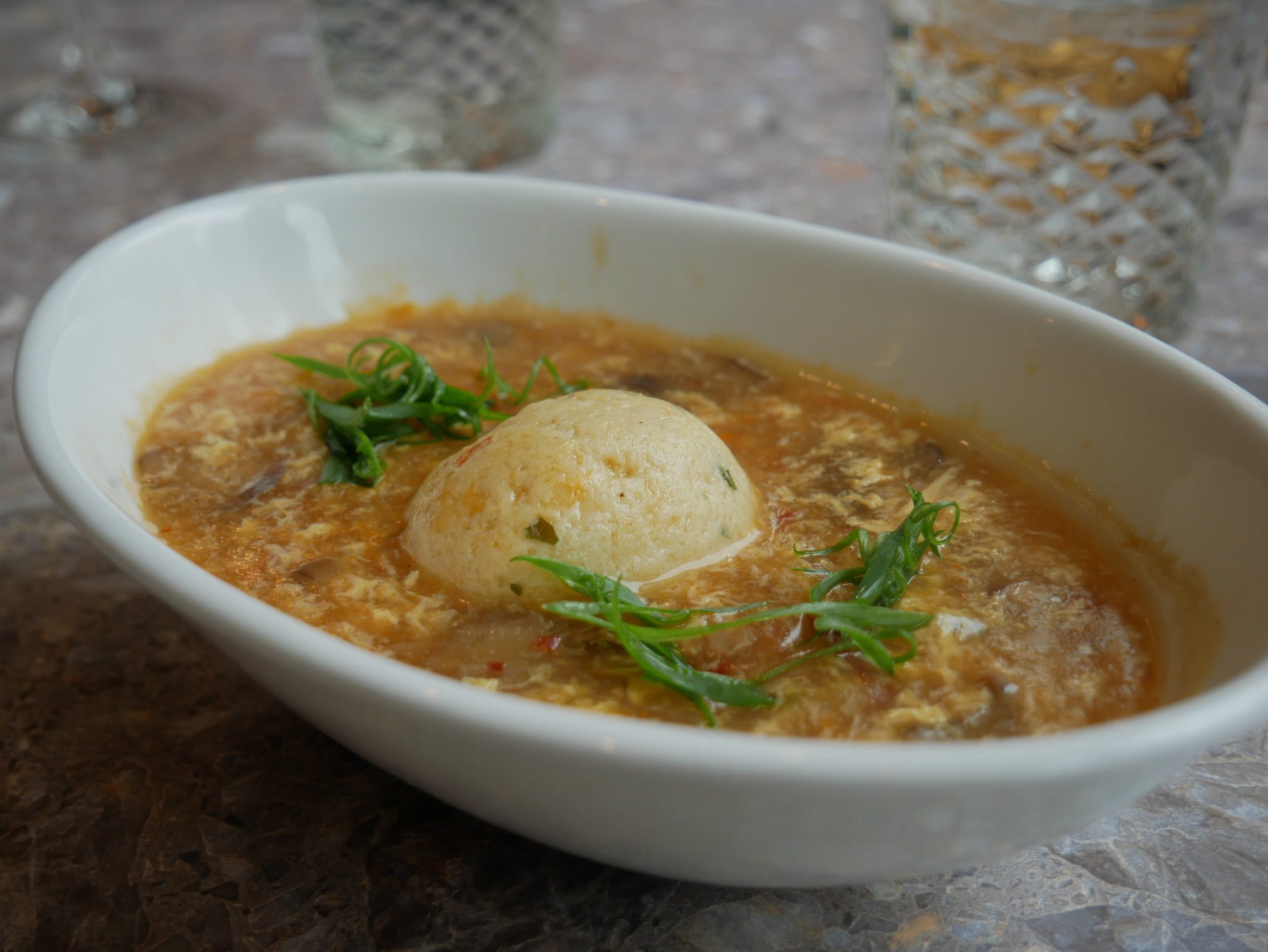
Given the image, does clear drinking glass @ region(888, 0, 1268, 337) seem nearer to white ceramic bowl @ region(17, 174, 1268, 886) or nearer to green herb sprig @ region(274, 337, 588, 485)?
white ceramic bowl @ region(17, 174, 1268, 886)

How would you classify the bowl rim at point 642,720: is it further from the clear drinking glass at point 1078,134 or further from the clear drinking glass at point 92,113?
the clear drinking glass at point 92,113

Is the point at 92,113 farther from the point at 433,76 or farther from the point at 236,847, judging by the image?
the point at 236,847

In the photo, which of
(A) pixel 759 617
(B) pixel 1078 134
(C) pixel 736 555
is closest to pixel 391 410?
(C) pixel 736 555

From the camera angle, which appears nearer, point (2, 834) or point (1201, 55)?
point (2, 834)

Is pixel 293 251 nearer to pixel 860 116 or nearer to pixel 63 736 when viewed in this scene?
pixel 63 736

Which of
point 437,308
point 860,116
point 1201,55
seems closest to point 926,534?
point 437,308

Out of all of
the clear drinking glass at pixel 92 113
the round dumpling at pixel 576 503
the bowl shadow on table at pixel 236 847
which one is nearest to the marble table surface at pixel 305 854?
the bowl shadow on table at pixel 236 847

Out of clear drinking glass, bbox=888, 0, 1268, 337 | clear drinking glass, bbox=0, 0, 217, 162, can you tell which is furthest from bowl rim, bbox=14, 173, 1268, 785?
clear drinking glass, bbox=0, 0, 217, 162
